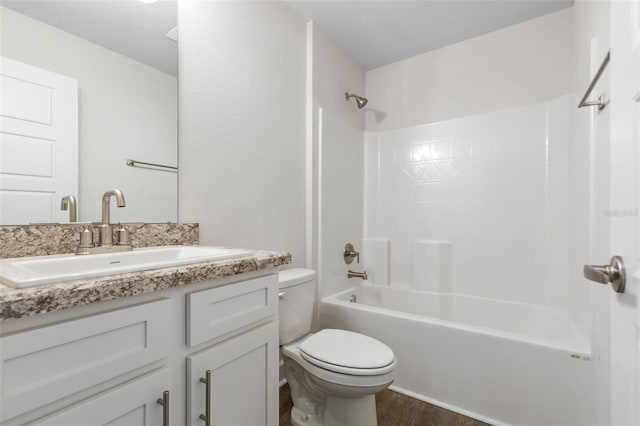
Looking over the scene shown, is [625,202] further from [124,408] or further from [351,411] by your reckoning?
[351,411]

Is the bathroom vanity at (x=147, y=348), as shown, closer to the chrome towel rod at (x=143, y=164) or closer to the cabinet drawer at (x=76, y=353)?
the cabinet drawer at (x=76, y=353)

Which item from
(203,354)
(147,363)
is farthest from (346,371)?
(147,363)

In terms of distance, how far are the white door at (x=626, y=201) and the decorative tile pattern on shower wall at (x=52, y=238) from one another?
57.3 inches

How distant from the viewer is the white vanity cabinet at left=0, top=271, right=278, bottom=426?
53 cm

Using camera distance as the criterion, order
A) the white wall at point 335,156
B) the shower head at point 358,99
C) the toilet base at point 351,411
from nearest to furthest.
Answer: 1. the toilet base at point 351,411
2. the white wall at point 335,156
3. the shower head at point 358,99

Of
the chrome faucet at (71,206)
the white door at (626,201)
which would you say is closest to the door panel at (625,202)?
the white door at (626,201)

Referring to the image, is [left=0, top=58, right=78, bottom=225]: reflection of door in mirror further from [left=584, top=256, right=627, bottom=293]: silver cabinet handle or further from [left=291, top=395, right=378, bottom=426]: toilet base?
[left=584, top=256, right=627, bottom=293]: silver cabinet handle

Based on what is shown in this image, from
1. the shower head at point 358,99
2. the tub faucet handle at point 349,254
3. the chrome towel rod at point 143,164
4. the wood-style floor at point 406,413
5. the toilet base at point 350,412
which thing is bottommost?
the wood-style floor at point 406,413

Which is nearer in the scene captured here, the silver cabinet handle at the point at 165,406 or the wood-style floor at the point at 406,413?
the silver cabinet handle at the point at 165,406

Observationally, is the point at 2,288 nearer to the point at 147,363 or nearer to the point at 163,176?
the point at 147,363

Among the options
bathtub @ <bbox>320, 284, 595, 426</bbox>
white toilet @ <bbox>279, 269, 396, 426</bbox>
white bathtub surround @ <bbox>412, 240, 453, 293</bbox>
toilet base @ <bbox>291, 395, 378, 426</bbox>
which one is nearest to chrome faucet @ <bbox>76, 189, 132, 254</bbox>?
white toilet @ <bbox>279, 269, 396, 426</bbox>

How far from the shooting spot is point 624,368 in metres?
0.62

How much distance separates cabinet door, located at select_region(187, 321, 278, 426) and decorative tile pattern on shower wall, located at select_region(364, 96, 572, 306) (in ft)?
5.59

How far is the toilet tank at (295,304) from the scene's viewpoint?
60.1 inches
